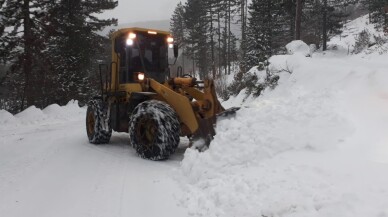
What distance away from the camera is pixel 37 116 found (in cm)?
1697

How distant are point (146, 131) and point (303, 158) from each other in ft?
12.5

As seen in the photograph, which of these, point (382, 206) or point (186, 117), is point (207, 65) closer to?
point (186, 117)

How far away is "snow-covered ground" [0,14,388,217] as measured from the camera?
4586mm

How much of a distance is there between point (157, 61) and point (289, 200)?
622 cm

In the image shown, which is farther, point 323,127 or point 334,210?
point 323,127

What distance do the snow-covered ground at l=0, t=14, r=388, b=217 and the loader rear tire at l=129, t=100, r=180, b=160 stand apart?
0.90 ft

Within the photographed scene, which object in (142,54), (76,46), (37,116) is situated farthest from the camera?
(76,46)

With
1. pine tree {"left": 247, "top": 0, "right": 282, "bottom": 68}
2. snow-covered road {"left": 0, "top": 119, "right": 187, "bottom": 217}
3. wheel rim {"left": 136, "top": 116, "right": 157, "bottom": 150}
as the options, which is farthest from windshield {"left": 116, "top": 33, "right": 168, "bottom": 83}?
pine tree {"left": 247, "top": 0, "right": 282, "bottom": 68}

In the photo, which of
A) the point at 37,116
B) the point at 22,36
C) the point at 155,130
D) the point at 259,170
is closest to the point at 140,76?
the point at 155,130

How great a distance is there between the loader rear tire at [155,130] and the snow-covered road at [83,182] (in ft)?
0.82

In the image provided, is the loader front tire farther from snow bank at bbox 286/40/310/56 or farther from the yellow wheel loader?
snow bank at bbox 286/40/310/56

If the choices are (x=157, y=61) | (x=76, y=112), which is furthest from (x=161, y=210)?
(x=76, y=112)

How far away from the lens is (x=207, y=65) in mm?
65250

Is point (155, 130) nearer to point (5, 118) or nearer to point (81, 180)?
point (81, 180)
